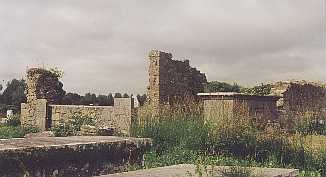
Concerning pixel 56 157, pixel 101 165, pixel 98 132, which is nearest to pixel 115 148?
pixel 101 165

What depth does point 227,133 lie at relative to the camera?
933 centimetres

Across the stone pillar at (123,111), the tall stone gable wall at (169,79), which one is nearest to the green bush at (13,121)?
the tall stone gable wall at (169,79)

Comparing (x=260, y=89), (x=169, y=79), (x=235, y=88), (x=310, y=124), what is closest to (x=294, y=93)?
(x=260, y=89)

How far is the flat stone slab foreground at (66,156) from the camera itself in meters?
3.96

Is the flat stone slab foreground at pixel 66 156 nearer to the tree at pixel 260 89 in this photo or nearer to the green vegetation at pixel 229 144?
the green vegetation at pixel 229 144

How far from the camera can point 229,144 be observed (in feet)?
30.5

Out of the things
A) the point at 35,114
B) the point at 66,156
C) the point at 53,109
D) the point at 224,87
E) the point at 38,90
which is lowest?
the point at 66,156

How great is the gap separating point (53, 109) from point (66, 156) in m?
13.6

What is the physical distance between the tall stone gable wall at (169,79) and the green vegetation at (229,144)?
244 inches

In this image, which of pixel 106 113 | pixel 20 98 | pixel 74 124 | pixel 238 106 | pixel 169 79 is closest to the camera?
pixel 238 106

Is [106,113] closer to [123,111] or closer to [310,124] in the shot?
[123,111]

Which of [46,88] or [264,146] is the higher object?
[46,88]

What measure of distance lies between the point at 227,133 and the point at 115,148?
4.60m

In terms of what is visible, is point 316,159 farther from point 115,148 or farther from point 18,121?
point 18,121
